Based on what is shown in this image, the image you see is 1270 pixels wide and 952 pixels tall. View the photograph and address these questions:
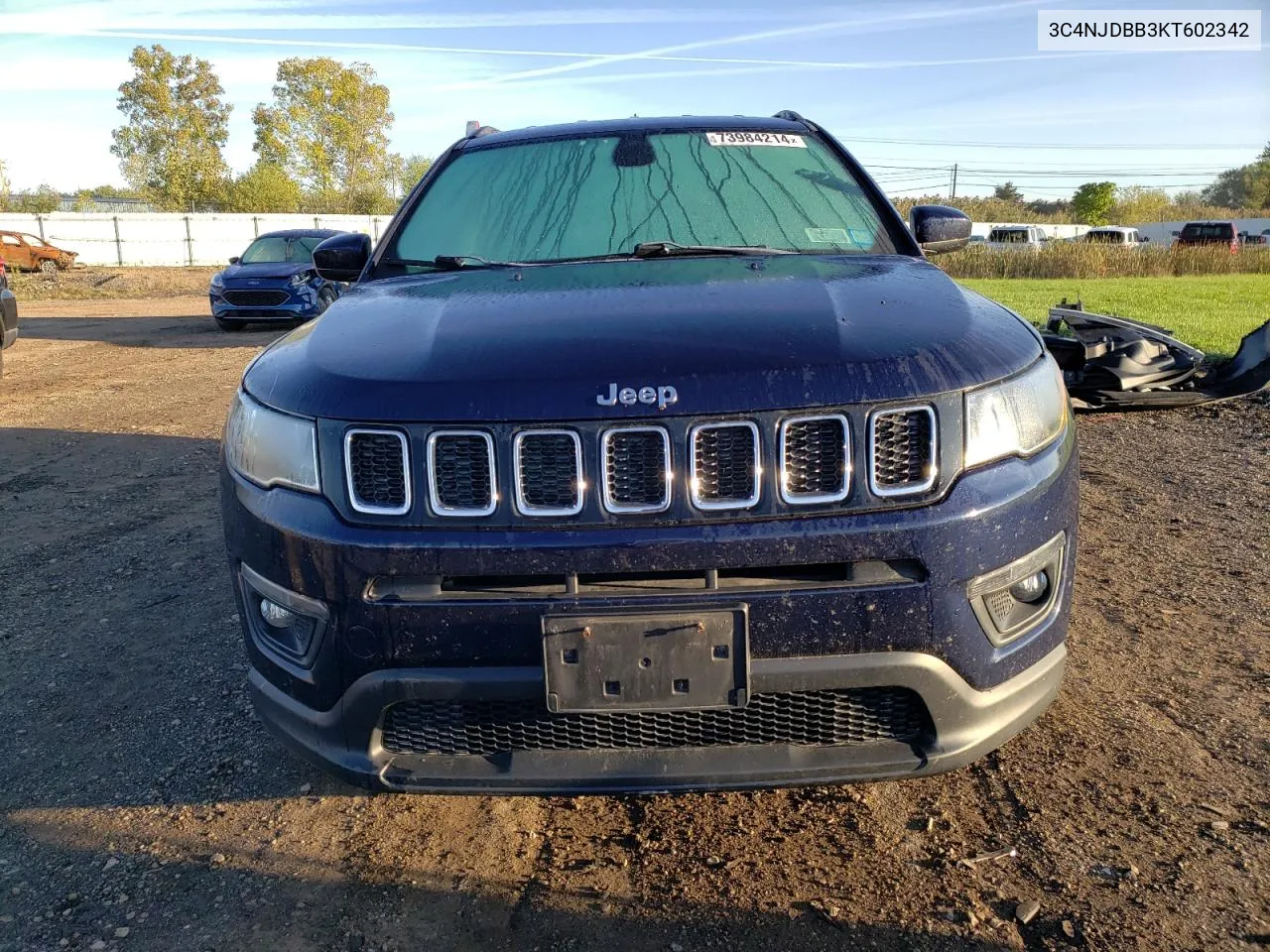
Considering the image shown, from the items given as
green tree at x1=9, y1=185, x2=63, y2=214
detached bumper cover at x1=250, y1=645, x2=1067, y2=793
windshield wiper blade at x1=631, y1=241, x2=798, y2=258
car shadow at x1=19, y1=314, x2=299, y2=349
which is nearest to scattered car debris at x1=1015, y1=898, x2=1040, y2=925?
detached bumper cover at x1=250, y1=645, x2=1067, y2=793

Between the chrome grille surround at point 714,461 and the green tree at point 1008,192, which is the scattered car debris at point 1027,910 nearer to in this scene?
the chrome grille surround at point 714,461

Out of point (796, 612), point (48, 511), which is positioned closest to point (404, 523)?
point (796, 612)

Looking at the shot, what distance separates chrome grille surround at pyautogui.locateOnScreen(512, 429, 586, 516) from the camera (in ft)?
6.00

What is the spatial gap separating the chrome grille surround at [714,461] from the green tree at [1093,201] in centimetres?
6905

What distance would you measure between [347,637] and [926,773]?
1.21 metres

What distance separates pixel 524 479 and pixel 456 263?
4.32ft

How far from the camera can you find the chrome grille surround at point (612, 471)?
182 centimetres

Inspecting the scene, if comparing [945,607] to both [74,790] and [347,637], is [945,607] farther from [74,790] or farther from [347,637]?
[74,790]

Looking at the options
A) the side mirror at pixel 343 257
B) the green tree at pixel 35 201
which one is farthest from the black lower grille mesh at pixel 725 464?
the green tree at pixel 35 201

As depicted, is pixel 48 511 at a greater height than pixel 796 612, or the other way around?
pixel 796 612

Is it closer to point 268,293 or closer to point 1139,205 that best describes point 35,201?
point 268,293

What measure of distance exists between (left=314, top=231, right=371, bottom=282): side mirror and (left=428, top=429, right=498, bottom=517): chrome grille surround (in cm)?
177

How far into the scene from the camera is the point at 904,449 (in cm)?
186

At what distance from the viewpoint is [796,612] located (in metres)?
1.81
